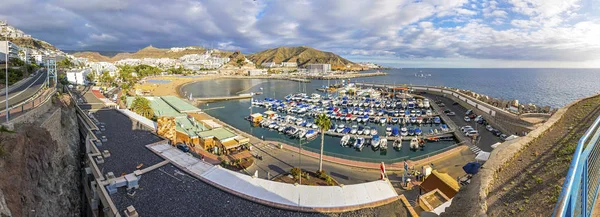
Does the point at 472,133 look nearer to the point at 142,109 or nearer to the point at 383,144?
the point at 383,144

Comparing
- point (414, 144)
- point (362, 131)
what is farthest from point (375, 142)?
point (362, 131)

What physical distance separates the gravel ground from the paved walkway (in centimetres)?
283

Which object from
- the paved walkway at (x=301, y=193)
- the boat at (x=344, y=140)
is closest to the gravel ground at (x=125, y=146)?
the paved walkway at (x=301, y=193)

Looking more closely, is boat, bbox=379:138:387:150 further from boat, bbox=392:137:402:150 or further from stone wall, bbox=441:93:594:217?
stone wall, bbox=441:93:594:217

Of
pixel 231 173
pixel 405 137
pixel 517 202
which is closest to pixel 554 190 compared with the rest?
pixel 517 202

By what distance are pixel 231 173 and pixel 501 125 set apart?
29.3m

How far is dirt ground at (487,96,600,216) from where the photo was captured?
3861 mm

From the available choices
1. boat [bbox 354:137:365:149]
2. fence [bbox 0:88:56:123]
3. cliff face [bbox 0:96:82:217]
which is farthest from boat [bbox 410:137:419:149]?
fence [bbox 0:88:56:123]

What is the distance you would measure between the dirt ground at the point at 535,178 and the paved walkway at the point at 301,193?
5.04 metres

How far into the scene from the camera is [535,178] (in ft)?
15.1

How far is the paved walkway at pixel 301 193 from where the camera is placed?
371 inches

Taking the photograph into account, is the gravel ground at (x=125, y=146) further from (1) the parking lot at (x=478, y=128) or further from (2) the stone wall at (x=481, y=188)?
(1) the parking lot at (x=478, y=128)

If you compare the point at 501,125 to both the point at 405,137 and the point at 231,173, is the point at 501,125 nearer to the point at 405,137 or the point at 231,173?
the point at 405,137

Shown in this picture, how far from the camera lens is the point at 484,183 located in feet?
14.8
